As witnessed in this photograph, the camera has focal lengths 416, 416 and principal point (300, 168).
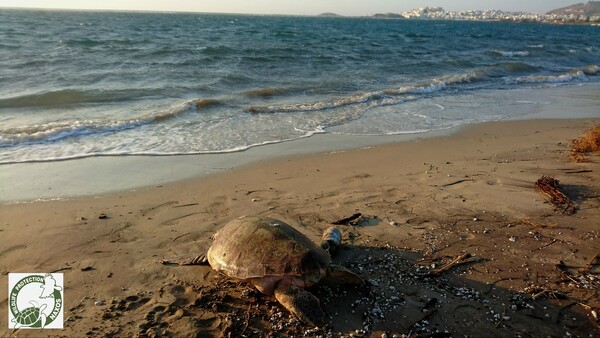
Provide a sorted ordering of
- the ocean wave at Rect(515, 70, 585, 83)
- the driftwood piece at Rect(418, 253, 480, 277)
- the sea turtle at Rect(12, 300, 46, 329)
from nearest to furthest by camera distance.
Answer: the sea turtle at Rect(12, 300, 46, 329), the driftwood piece at Rect(418, 253, 480, 277), the ocean wave at Rect(515, 70, 585, 83)

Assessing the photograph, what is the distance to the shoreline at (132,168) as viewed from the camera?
6242mm

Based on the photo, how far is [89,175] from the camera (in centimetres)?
686

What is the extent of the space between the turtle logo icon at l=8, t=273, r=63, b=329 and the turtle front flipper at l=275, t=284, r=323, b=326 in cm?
190

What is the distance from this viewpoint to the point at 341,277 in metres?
3.98

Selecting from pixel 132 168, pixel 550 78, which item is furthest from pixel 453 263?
pixel 550 78

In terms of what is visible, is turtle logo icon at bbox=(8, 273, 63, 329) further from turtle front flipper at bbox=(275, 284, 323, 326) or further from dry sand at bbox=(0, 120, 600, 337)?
turtle front flipper at bbox=(275, 284, 323, 326)

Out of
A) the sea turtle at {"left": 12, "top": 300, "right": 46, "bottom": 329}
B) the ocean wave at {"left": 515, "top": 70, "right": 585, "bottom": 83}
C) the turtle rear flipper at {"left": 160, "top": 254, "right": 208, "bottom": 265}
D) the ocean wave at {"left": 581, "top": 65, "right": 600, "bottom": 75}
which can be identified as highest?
the ocean wave at {"left": 581, "top": 65, "right": 600, "bottom": 75}

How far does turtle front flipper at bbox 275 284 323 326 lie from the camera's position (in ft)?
11.8

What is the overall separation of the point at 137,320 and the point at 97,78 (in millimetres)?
14665

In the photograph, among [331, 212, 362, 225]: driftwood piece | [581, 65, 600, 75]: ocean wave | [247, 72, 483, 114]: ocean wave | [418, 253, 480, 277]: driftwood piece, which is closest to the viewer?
[418, 253, 480, 277]: driftwood piece

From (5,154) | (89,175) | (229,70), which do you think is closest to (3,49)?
(229,70)

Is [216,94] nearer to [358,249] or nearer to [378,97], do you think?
[378,97]

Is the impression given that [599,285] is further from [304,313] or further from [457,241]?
[304,313]

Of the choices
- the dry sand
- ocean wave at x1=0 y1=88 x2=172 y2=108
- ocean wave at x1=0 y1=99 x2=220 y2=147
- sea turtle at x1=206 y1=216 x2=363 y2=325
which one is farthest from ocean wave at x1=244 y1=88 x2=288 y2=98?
sea turtle at x1=206 y1=216 x2=363 y2=325
